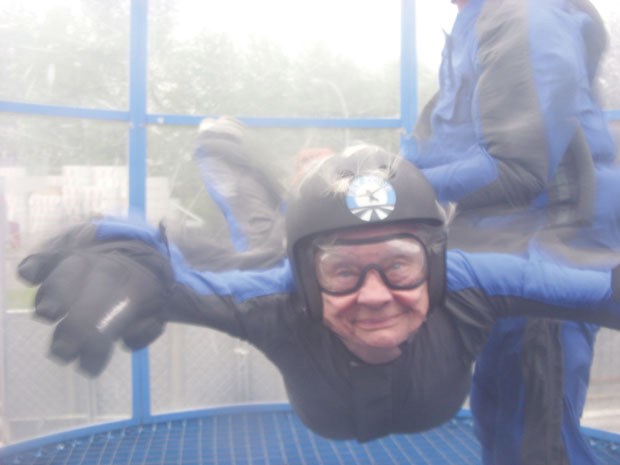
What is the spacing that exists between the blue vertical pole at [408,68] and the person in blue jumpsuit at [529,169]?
133 cm

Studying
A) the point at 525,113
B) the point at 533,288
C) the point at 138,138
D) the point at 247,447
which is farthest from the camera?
the point at 138,138

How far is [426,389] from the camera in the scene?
55.8 inches

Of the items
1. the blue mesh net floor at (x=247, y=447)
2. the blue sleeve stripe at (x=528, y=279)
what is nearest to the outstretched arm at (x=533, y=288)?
the blue sleeve stripe at (x=528, y=279)

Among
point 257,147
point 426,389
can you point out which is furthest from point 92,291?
point 257,147

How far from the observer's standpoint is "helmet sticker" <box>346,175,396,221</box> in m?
1.19

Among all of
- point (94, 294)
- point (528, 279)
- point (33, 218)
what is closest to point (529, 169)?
point (528, 279)

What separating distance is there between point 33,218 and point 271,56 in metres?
1.20

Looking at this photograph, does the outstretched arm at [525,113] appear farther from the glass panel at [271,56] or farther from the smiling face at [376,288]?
the glass panel at [271,56]

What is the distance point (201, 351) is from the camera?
117 inches

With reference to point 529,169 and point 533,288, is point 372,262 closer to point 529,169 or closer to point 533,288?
point 533,288

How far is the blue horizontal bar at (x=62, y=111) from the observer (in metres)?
2.60

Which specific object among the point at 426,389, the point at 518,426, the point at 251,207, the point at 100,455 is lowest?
the point at 100,455

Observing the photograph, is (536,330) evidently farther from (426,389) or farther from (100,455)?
(100,455)

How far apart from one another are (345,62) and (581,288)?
197 centimetres
